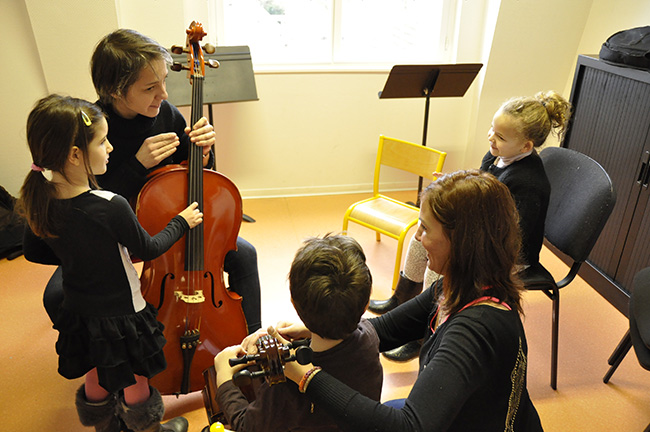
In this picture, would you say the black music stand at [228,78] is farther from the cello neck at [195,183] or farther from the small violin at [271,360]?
the small violin at [271,360]

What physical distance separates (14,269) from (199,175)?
177 cm

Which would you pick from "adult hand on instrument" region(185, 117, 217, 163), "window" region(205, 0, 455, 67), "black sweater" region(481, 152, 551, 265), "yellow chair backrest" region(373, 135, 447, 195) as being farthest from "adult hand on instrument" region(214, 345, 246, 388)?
"window" region(205, 0, 455, 67)

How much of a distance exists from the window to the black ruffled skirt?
246cm

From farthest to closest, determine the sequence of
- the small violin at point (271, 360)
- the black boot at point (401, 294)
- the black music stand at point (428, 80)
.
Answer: the black music stand at point (428, 80) < the black boot at point (401, 294) < the small violin at point (271, 360)

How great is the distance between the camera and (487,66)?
11.5 ft

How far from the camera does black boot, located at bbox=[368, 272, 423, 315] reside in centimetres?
239

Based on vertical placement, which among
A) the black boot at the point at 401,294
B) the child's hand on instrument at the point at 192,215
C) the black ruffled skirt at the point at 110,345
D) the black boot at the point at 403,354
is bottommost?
the black boot at the point at 403,354

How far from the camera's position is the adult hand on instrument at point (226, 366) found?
3.80ft

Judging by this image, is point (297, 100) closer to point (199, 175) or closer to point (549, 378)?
point (199, 175)

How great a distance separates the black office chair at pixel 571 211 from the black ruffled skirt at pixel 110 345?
1.32 m

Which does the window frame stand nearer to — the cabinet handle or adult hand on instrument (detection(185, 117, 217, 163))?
the cabinet handle

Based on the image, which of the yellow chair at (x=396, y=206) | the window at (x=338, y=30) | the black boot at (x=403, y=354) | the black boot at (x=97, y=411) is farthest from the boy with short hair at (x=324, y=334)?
the window at (x=338, y=30)

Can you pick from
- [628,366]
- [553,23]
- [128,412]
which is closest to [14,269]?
[128,412]

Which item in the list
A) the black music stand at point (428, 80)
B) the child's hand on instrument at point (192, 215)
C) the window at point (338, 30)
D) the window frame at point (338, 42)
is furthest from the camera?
the window at point (338, 30)
